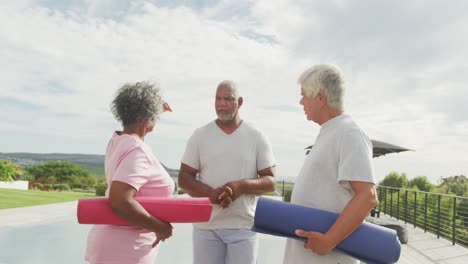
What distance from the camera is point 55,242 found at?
9.09 meters

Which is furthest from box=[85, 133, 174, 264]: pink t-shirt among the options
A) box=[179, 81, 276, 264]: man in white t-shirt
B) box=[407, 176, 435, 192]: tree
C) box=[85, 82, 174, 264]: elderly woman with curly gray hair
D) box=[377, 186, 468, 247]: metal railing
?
box=[407, 176, 435, 192]: tree

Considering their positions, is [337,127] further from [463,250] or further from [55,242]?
[55,242]

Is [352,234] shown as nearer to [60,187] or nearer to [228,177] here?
[228,177]

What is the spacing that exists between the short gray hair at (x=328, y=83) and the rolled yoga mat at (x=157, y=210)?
68 centimetres

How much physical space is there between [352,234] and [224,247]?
119 cm

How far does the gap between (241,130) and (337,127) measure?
1.12 meters

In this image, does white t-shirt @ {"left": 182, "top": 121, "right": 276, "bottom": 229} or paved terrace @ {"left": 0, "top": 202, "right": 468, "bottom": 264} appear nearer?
white t-shirt @ {"left": 182, "top": 121, "right": 276, "bottom": 229}

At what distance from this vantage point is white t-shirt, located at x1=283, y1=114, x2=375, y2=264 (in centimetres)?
171

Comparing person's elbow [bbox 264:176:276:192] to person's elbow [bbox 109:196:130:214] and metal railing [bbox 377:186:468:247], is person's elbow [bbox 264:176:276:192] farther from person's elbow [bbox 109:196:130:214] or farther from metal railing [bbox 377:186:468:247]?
metal railing [bbox 377:186:468:247]

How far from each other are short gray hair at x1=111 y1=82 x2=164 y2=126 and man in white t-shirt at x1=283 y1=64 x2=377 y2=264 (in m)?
0.66

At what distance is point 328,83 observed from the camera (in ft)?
6.01

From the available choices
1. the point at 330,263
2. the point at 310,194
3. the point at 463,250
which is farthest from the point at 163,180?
the point at 463,250

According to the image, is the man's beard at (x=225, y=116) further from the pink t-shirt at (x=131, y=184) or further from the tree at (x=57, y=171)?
the tree at (x=57, y=171)

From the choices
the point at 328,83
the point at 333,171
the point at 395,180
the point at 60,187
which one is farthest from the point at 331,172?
the point at 60,187
